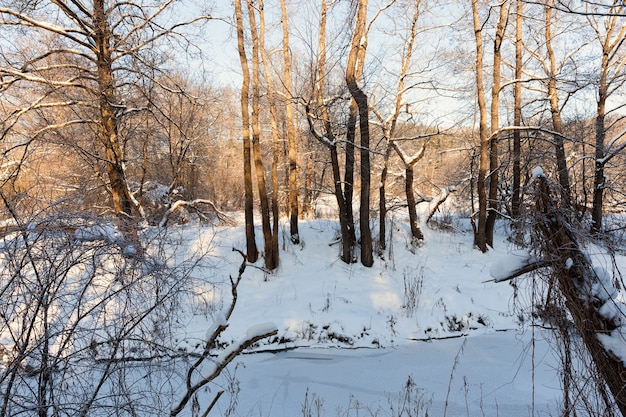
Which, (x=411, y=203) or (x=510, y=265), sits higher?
(x=411, y=203)

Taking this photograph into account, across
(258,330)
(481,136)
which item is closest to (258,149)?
(258,330)

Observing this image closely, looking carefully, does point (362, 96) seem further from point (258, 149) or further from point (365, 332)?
point (365, 332)

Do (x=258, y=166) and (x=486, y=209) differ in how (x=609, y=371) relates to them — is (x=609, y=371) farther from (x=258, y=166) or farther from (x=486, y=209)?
(x=486, y=209)

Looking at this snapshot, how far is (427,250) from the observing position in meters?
10.1

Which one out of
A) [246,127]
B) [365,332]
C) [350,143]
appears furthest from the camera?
[246,127]

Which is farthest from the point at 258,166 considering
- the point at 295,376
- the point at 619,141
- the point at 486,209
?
the point at 619,141

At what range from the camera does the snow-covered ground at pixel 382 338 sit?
460cm

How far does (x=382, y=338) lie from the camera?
21.3 feet

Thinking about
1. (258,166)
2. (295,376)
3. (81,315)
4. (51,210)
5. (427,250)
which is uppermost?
(258,166)

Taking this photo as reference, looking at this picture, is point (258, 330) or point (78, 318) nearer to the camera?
point (78, 318)

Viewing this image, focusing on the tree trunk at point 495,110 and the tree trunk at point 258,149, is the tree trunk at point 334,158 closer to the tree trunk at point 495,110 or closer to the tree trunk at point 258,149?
the tree trunk at point 258,149

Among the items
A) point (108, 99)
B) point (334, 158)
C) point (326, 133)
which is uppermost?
point (108, 99)

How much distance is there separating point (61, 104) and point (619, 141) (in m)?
14.2

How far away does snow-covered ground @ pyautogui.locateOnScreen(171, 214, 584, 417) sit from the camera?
15.1 feet
